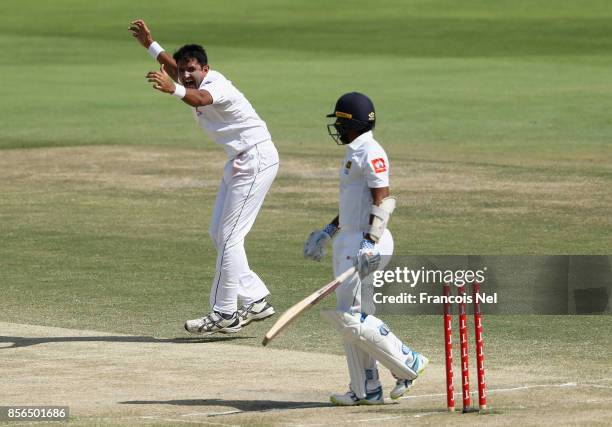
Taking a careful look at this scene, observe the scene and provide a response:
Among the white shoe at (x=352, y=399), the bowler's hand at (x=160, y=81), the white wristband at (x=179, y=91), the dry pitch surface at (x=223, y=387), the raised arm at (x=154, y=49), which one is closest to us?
the dry pitch surface at (x=223, y=387)

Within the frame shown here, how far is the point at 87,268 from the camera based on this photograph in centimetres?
1647

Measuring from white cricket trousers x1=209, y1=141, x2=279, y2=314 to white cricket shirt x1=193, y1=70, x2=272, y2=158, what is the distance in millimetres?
88

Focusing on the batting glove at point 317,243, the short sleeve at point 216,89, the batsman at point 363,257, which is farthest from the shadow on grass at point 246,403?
the short sleeve at point 216,89

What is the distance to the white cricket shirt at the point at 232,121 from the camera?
42.7 ft

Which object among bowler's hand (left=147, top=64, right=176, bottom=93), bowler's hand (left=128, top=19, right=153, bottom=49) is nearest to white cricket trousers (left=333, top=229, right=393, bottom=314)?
bowler's hand (left=147, top=64, right=176, bottom=93)

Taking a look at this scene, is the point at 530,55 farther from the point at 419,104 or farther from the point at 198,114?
the point at 198,114

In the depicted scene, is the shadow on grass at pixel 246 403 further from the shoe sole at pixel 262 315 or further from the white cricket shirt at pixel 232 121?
the white cricket shirt at pixel 232 121

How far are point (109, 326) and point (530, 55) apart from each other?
38.3 meters

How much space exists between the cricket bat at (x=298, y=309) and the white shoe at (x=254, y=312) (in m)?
3.39

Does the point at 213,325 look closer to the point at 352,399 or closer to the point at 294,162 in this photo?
the point at 352,399

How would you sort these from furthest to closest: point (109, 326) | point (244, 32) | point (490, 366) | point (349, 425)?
point (244, 32)
point (109, 326)
point (490, 366)
point (349, 425)

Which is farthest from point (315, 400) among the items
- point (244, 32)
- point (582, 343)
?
point (244, 32)

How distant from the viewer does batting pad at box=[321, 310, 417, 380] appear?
384 inches

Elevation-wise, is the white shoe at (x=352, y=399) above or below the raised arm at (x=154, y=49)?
below
